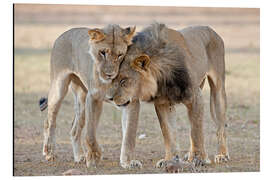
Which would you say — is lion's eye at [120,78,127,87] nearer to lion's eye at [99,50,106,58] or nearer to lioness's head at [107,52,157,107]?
lioness's head at [107,52,157,107]

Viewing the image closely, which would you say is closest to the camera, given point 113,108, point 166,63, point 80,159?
point 166,63

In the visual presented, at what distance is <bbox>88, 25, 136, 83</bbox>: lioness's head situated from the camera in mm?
4746

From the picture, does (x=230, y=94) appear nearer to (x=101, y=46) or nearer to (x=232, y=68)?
(x=232, y=68)

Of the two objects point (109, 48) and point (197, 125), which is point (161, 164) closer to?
point (197, 125)

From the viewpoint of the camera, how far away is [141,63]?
483 centimetres

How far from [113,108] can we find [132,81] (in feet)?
12.3

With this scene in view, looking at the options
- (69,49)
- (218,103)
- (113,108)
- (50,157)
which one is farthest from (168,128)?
(113,108)

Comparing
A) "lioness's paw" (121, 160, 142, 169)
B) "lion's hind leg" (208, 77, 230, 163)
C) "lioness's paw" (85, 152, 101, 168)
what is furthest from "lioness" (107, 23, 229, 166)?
"lion's hind leg" (208, 77, 230, 163)

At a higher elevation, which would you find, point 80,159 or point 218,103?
point 218,103

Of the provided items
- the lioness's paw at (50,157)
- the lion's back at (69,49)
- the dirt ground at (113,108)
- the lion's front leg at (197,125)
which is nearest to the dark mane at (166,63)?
the lion's front leg at (197,125)

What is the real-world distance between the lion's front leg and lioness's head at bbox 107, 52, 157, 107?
0.36 meters

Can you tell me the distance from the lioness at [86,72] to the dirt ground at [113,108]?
224mm

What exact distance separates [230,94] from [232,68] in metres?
1.89
